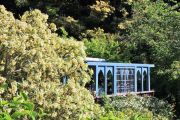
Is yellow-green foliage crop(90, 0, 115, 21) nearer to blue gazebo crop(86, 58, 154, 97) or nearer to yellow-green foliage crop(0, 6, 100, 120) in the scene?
blue gazebo crop(86, 58, 154, 97)

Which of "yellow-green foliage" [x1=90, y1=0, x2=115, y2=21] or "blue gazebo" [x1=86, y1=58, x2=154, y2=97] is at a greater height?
"yellow-green foliage" [x1=90, y1=0, x2=115, y2=21]

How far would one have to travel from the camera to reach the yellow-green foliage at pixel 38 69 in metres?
7.91

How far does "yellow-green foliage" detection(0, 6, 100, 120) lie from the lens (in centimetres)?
791

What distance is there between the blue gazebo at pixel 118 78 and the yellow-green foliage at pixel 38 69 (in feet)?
16.3

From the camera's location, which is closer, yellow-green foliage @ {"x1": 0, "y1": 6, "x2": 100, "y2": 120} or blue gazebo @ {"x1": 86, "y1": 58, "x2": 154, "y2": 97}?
yellow-green foliage @ {"x1": 0, "y1": 6, "x2": 100, "y2": 120}

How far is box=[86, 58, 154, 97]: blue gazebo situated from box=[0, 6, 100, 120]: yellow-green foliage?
498cm

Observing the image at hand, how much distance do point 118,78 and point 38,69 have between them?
8212 millimetres

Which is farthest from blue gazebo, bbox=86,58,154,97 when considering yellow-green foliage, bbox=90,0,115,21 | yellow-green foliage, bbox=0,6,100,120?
yellow-green foliage, bbox=90,0,115,21

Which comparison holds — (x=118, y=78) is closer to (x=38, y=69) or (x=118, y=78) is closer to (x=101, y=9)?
(x=38, y=69)

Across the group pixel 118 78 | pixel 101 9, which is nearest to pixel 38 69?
pixel 118 78

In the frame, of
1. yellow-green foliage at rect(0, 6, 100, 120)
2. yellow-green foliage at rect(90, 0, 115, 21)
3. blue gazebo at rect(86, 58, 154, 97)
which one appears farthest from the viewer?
yellow-green foliage at rect(90, 0, 115, 21)

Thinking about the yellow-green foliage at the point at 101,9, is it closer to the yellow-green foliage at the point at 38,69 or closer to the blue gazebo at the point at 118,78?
the blue gazebo at the point at 118,78

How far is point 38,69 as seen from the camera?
8156mm

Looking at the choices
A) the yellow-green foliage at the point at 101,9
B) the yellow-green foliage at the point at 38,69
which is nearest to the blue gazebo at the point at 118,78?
the yellow-green foliage at the point at 38,69
